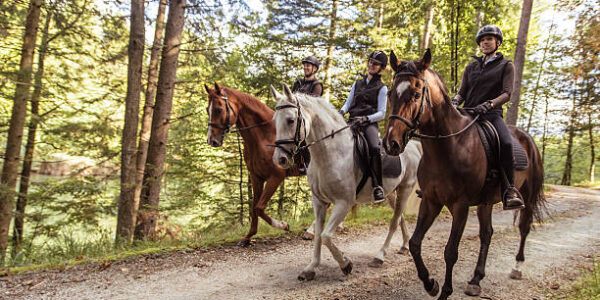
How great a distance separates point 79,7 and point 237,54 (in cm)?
436

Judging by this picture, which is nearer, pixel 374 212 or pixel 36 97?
pixel 36 97

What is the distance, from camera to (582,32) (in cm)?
862

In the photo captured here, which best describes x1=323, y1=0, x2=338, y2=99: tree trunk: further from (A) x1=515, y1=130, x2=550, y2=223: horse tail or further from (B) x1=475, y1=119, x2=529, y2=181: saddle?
(B) x1=475, y1=119, x2=529, y2=181: saddle

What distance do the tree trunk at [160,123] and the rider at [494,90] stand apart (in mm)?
6425

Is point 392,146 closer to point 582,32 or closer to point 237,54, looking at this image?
point 237,54

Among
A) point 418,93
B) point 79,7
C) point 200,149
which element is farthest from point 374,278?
point 79,7

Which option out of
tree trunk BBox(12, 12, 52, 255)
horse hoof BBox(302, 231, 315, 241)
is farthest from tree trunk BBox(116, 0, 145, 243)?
horse hoof BBox(302, 231, 315, 241)

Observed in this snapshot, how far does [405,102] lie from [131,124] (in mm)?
6810

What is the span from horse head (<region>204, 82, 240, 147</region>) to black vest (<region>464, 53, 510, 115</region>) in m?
3.94

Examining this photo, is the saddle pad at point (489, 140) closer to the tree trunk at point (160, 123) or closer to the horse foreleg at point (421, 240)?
the horse foreleg at point (421, 240)

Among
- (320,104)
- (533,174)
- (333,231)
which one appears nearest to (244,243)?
(333,231)

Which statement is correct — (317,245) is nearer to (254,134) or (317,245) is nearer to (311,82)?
(254,134)

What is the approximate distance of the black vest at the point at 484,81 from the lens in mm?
4273

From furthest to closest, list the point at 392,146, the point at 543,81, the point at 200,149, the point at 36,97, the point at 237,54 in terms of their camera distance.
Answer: the point at 543,81 → the point at 237,54 → the point at 200,149 → the point at 36,97 → the point at 392,146
